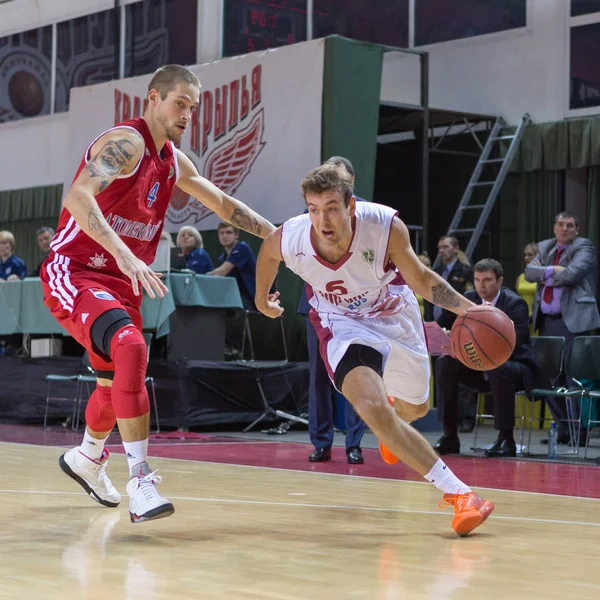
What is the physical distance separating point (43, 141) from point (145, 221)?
1456 centimetres

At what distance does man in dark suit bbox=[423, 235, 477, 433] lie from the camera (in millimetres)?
9852

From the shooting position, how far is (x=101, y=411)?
16.1 feet

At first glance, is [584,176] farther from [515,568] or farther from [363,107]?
[515,568]

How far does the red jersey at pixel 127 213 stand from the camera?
4613mm

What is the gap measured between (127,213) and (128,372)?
732 millimetres

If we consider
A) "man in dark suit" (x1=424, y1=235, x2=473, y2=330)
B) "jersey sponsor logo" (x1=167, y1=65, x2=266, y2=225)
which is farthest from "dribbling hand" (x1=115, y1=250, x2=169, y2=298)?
"jersey sponsor logo" (x1=167, y1=65, x2=266, y2=225)

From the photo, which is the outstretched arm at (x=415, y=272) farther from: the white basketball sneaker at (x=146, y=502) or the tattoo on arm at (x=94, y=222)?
the white basketball sneaker at (x=146, y=502)

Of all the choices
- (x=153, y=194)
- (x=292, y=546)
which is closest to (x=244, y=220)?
(x=153, y=194)

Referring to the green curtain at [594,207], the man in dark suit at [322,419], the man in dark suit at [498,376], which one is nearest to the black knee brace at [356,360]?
the man in dark suit at [322,419]

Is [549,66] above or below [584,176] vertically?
above

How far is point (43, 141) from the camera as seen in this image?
18641mm

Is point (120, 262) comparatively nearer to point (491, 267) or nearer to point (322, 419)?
point (322, 419)

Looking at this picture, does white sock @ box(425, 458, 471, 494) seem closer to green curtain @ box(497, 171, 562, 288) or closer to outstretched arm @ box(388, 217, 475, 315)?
outstretched arm @ box(388, 217, 475, 315)

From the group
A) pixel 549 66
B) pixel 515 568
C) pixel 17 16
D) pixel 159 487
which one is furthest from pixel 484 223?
pixel 17 16
